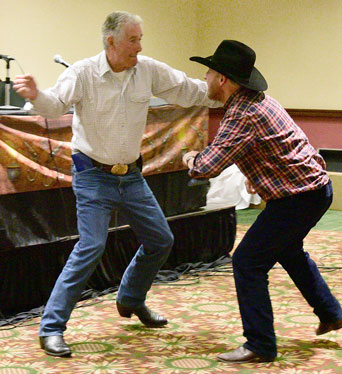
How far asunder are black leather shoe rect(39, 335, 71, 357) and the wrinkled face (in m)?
1.31

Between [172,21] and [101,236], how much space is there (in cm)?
556

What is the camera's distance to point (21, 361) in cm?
309

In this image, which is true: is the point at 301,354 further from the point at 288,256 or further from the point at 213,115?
the point at 213,115

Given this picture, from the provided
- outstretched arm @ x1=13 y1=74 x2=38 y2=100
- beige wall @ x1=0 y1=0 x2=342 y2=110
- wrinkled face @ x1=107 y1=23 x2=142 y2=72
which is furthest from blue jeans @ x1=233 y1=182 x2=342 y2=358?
beige wall @ x1=0 y1=0 x2=342 y2=110

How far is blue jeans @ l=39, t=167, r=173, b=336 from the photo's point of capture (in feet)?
10.4

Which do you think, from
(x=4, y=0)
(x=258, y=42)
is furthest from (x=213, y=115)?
(x=4, y=0)

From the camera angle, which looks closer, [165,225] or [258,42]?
[165,225]

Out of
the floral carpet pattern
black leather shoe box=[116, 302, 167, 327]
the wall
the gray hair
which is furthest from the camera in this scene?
the wall

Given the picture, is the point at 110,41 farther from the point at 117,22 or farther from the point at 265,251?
the point at 265,251

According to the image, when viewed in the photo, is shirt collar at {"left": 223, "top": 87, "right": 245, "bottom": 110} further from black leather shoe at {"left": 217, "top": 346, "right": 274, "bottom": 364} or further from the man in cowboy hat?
black leather shoe at {"left": 217, "top": 346, "right": 274, "bottom": 364}

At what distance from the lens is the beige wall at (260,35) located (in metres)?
7.28

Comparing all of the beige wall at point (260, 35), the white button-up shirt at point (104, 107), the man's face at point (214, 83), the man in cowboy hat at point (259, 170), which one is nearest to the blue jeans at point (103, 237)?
the white button-up shirt at point (104, 107)

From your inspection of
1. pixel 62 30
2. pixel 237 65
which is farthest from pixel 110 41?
pixel 62 30

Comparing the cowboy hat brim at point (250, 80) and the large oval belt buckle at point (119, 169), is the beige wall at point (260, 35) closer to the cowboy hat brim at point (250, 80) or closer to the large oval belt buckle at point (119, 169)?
the large oval belt buckle at point (119, 169)
